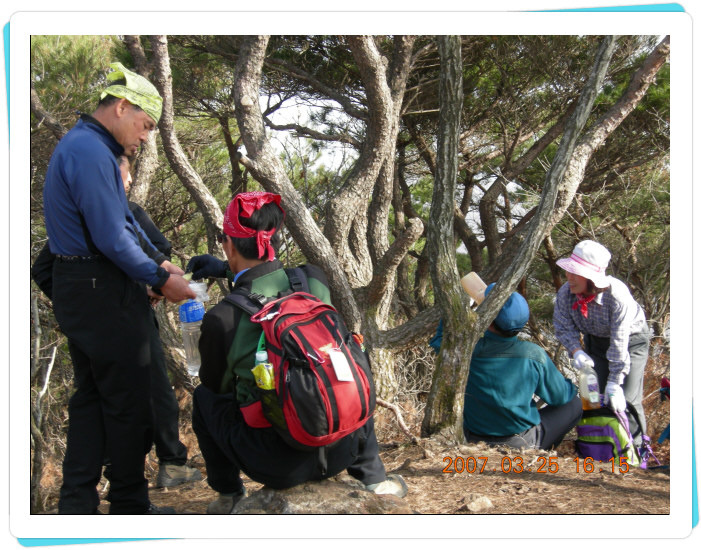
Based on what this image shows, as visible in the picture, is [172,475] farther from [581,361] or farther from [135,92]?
[581,361]

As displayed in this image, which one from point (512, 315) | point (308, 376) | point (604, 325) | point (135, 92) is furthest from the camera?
point (604, 325)

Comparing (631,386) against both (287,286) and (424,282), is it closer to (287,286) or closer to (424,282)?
(287,286)

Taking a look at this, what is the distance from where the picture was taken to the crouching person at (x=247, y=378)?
2.46m

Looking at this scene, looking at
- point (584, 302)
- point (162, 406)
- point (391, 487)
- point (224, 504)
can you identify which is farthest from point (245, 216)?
point (584, 302)

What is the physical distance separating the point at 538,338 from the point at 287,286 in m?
6.62

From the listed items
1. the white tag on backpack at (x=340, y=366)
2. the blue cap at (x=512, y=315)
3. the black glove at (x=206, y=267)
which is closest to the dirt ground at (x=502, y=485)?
the blue cap at (x=512, y=315)

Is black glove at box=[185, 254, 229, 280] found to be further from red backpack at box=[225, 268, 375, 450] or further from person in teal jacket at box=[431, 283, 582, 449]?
person in teal jacket at box=[431, 283, 582, 449]

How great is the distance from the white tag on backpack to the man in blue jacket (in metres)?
0.79

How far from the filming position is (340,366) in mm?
2328

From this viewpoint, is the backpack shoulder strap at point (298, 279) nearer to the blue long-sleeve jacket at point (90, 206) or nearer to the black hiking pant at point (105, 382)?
the blue long-sleeve jacket at point (90, 206)

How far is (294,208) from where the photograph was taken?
514 centimetres

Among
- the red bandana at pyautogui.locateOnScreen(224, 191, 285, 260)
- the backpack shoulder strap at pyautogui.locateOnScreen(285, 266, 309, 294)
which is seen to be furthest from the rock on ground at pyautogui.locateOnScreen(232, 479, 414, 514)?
the red bandana at pyautogui.locateOnScreen(224, 191, 285, 260)

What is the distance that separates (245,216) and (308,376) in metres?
0.72
